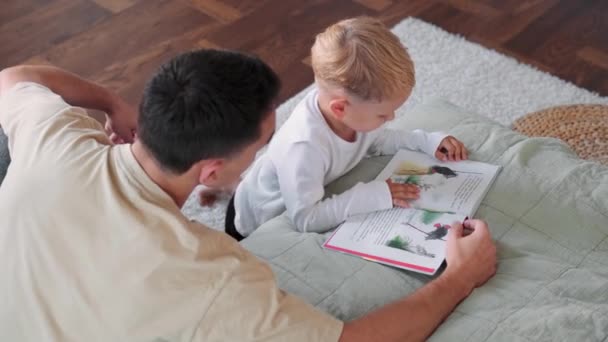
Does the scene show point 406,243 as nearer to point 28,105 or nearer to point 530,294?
point 530,294

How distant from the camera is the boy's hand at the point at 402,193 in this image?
1312 millimetres

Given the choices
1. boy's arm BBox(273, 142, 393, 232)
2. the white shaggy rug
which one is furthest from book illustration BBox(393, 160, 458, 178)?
the white shaggy rug

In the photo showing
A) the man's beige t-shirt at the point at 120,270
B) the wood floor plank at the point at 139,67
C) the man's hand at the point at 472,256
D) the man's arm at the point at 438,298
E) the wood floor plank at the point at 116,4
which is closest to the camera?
the man's beige t-shirt at the point at 120,270

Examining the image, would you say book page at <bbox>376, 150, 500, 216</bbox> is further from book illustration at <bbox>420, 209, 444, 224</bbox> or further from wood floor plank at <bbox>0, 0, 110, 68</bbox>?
A: wood floor plank at <bbox>0, 0, 110, 68</bbox>

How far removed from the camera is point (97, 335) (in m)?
0.89

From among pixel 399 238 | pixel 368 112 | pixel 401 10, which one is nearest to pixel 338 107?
pixel 368 112

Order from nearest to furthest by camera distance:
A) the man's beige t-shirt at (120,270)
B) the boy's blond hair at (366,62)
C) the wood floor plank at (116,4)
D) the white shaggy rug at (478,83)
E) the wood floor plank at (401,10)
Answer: the man's beige t-shirt at (120,270), the boy's blond hair at (366,62), the white shaggy rug at (478,83), the wood floor plank at (401,10), the wood floor plank at (116,4)

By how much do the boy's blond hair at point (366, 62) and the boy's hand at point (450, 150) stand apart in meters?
0.18

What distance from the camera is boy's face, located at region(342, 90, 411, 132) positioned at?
4.29 feet

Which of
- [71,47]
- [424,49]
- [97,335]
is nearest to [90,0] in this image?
[71,47]

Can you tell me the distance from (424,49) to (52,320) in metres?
1.78

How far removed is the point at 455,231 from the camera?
1222 millimetres

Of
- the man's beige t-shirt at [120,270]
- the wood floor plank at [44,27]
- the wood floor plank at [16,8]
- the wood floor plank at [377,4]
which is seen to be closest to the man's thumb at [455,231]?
the man's beige t-shirt at [120,270]

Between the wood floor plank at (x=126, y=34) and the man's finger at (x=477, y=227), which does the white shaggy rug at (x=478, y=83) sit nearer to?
the wood floor plank at (x=126, y=34)
